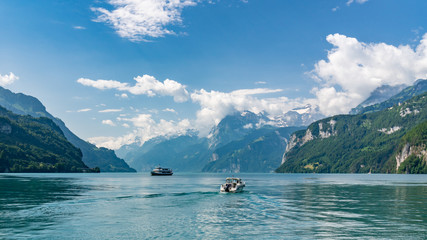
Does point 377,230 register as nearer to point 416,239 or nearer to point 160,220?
point 416,239

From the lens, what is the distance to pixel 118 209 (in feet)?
253

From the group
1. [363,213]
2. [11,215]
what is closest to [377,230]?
[363,213]

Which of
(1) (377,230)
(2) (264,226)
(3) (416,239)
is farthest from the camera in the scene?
(2) (264,226)

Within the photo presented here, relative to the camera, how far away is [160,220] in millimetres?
62031

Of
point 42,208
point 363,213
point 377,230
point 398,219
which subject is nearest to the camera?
point 377,230

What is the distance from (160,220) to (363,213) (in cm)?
3919

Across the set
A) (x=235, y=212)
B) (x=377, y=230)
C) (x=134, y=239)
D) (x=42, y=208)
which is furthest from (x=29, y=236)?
(x=377, y=230)

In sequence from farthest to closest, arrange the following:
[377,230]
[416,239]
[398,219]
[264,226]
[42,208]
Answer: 1. [42,208]
2. [398,219]
3. [264,226]
4. [377,230]
5. [416,239]

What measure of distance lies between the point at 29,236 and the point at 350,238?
41.6m

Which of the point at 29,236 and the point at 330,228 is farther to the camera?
the point at 330,228

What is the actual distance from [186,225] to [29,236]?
879 inches

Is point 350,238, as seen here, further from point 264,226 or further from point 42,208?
point 42,208

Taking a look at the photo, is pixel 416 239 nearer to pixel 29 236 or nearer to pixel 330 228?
pixel 330 228

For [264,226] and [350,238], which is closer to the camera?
[350,238]
